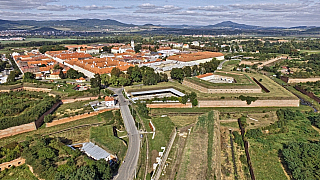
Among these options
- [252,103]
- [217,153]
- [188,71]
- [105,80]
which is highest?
[188,71]

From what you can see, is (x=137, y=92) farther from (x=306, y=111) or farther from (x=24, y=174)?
(x=306, y=111)

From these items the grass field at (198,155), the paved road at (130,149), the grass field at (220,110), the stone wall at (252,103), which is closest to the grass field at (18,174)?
the paved road at (130,149)

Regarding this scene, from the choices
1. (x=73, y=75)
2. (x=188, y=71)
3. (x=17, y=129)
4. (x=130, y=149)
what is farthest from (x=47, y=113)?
(x=188, y=71)

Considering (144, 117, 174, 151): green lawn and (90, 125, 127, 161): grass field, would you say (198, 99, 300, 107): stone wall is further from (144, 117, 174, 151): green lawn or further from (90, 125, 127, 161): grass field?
(90, 125, 127, 161): grass field

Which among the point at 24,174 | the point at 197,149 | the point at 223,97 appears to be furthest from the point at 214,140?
the point at 24,174

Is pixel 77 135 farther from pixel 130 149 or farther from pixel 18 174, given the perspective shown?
pixel 18 174

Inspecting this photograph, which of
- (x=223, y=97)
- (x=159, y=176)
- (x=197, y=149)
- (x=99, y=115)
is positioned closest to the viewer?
(x=159, y=176)
